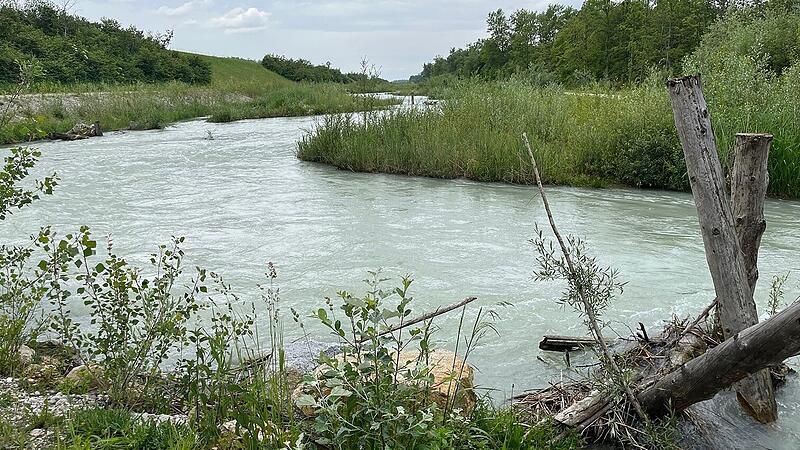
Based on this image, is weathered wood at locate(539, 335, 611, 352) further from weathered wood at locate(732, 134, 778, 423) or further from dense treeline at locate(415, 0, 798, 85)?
dense treeline at locate(415, 0, 798, 85)

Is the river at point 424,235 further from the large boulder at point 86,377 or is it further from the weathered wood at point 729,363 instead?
the large boulder at point 86,377

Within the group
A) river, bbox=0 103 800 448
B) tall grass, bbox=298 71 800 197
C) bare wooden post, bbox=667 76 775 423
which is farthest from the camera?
tall grass, bbox=298 71 800 197

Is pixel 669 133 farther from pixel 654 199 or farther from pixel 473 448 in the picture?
pixel 473 448

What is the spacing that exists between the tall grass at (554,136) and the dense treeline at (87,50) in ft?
84.6

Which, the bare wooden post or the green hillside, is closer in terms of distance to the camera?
the bare wooden post

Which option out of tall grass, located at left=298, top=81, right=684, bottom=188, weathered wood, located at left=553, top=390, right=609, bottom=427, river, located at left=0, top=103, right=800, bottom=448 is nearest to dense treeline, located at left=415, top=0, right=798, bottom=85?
tall grass, located at left=298, top=81, right=684, bottom=188

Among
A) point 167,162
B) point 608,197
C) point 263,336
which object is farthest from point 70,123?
point 263,336

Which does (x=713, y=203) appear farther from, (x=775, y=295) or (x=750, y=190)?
(x=775, y=295)

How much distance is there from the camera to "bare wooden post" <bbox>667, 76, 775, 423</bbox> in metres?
3.31

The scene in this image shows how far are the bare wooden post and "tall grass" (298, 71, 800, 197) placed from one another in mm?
6892

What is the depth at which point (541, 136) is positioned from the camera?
537 inches

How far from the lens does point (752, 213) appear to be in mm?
3607

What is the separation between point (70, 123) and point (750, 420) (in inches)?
918

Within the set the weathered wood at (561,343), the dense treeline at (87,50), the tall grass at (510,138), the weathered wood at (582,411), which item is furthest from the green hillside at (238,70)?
the weathered wood at (582,411)
